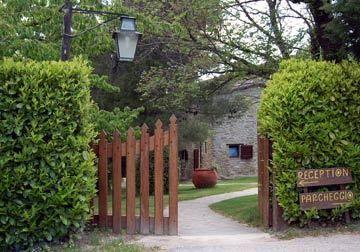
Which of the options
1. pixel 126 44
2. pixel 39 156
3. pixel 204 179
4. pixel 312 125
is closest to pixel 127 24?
pixel 126 44

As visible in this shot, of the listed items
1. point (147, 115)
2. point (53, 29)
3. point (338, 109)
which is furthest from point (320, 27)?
point (147, 115)

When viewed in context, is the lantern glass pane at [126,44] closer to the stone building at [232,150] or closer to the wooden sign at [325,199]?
the wooden sign at [325,199]

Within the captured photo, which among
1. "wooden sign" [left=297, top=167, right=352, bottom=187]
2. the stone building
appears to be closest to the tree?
"wooden sign" [left=297, top=167, right=352, bottom=187]

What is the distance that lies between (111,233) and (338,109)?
424 centimetres

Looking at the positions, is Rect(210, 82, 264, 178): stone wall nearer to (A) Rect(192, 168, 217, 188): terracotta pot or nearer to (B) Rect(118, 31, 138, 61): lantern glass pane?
(A) Rect(192, 168, 217, 188): terracotta pot

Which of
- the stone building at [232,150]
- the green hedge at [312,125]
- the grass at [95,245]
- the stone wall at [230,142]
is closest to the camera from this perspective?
the grass at [95,245]

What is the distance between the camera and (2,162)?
22.5 feet

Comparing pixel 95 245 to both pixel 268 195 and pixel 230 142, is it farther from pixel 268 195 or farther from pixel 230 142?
pixel 230 142

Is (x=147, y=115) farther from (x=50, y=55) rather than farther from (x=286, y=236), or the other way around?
(x=286, y=236)

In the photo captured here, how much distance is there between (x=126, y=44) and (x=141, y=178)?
2.22 metres

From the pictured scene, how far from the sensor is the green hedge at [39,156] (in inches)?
273

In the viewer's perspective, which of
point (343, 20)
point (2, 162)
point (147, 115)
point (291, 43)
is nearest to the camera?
point (2, 162)

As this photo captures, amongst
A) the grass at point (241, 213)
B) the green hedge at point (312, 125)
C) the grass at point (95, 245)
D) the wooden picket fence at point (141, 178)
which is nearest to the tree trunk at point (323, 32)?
the green hedge at point (312, 125)

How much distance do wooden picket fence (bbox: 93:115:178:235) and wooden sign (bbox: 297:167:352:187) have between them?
2065 millimetres
